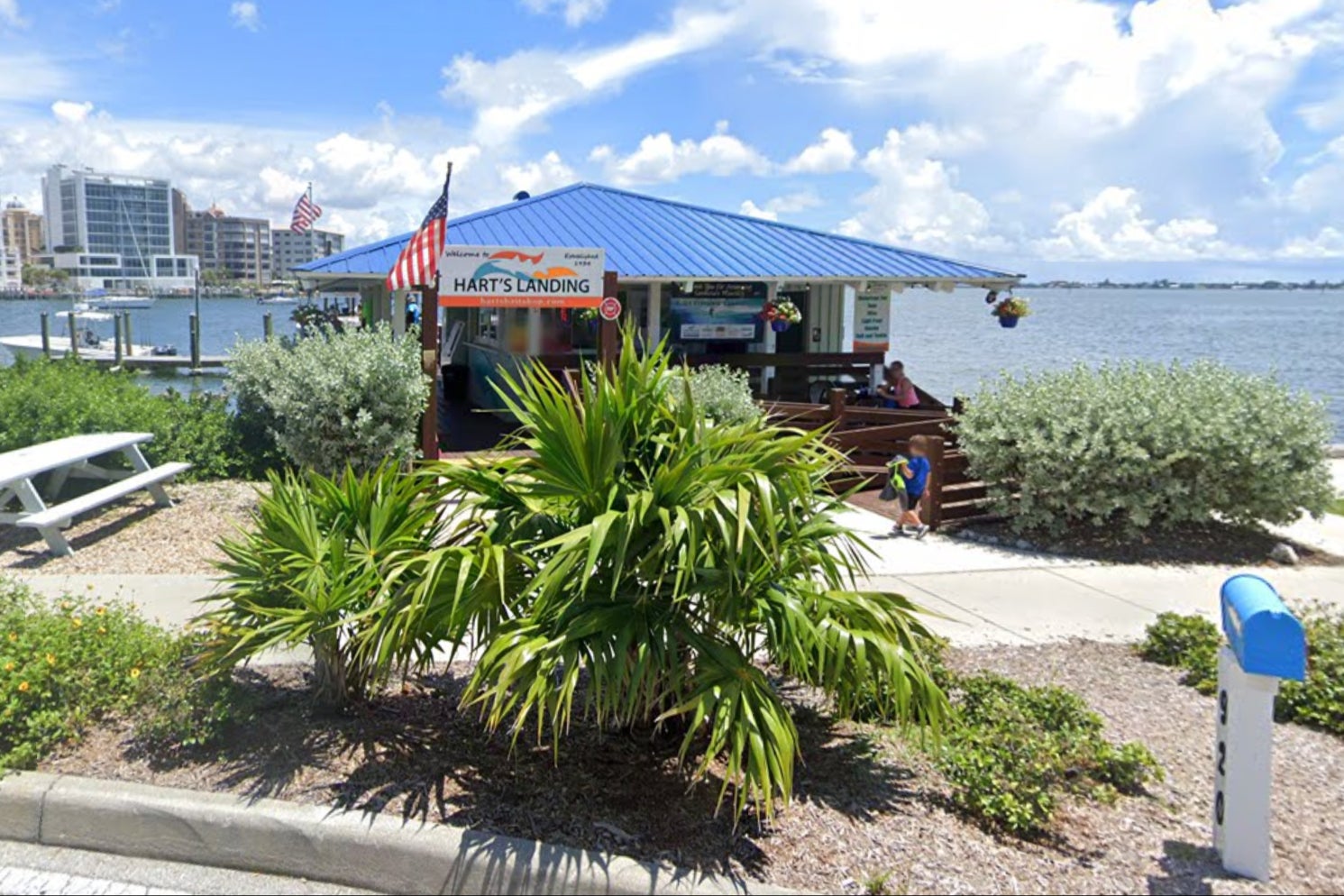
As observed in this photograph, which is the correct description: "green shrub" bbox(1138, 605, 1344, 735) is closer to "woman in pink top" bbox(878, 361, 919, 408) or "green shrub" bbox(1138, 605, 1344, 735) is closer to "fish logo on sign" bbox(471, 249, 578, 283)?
"fish logo on sign" bbox(471, 249, 578, 283)

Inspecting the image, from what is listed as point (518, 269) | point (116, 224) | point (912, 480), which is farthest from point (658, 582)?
point (116, 224)

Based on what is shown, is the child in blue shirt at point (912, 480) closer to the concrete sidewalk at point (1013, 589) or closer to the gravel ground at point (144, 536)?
the concrete sidewalk at point (1013, 589)

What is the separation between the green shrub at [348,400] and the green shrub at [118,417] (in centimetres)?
118

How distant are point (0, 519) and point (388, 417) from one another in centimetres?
323

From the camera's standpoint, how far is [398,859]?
396cm

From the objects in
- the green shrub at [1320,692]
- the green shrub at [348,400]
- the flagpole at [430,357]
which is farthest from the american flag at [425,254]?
the green shrub at [1320,692]

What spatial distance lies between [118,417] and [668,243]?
893 centimetres

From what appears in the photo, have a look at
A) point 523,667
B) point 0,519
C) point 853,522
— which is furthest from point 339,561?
point 853,522

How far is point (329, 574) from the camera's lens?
4.67 meters

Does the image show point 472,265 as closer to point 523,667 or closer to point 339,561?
Result: point 339,561

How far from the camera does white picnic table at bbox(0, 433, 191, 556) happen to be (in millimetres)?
8164

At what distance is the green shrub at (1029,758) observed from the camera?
4.18 m

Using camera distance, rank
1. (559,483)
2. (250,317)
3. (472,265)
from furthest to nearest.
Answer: (250,317)
(472,265)
(559,483)

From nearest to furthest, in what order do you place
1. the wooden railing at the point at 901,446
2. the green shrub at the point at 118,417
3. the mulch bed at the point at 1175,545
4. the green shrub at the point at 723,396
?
1. the mulch bed at the point at 1175,545
2. the wooden railing at the point at 901,446
3. the green shrub at the point at 118,417
4. the green shrub at the point at 723,396
